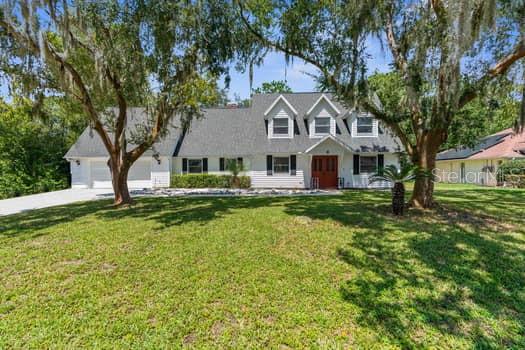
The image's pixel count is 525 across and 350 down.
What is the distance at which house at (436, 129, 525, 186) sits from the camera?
67.1ft

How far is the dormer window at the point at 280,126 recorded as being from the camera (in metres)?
17.3

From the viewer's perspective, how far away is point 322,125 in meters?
17.1

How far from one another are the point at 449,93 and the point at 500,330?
5.82 metres

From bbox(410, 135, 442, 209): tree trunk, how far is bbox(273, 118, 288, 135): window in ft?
32.0

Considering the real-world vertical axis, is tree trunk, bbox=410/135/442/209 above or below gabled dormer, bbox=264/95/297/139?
below

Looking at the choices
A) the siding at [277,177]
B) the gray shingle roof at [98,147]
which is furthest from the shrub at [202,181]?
the gray shingle roof at [98,147]

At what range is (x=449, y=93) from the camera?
6785 millimetres

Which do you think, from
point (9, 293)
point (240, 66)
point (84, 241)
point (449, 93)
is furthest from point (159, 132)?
point (449, 93)

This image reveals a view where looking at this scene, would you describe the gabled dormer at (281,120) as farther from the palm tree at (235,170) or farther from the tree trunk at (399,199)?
the tree trunk at (399,199)

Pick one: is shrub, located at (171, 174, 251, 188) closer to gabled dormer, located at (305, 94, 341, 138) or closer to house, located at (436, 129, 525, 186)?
gabled dormer, located at (305, 94, 341, 138)

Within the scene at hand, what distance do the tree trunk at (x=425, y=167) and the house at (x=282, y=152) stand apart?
744 cm

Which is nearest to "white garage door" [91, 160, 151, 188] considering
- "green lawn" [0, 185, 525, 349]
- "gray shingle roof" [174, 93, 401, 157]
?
"gray shingle roof" [174, 93, 401, 157]

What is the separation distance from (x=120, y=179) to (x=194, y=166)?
8291 mm

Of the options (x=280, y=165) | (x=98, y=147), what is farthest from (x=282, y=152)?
(x=98, y=147)
